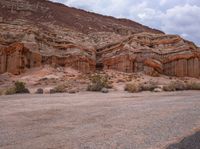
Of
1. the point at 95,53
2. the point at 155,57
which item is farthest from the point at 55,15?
the point at 155,57

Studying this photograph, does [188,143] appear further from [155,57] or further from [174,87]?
[155,57]

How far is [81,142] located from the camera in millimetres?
5320

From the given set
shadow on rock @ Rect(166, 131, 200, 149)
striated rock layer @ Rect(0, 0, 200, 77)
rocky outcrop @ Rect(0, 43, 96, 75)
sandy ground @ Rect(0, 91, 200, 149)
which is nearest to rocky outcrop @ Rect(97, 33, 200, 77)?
striated rock layer @ Rect(0, 0, 200, 77)

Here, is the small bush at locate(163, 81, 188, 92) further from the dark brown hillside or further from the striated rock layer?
the dark brown hillside

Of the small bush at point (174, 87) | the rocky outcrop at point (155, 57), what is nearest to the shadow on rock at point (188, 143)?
the small bush at point (174, 87)

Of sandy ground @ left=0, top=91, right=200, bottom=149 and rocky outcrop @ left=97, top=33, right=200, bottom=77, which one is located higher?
rocky outcrop @ left=97, top=33, right=200, bottom=77

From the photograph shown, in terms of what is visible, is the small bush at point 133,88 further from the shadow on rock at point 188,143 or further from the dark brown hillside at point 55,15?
the dark brown hillside at point 55,15

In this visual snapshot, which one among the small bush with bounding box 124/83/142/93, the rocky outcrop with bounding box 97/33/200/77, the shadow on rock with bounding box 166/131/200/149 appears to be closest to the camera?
the shadow on rock with bounding box 166/131/200/149

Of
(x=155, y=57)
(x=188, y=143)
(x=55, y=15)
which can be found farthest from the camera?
(x=55, y=15)

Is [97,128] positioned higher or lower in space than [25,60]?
lower

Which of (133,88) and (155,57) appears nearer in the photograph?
(133,88)

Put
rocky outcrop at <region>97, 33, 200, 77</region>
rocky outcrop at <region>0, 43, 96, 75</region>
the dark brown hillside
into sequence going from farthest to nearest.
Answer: the dark brown hillside < rocky outcrop at <region>97, 33, 200, 77</region> < rocky outcrop at <region>0, 43, 96, 75</region>

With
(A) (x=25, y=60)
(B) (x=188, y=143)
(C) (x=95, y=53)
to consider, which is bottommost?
(B) (x=188, y=143)

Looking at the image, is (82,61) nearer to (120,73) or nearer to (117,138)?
(120,73)
